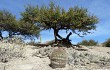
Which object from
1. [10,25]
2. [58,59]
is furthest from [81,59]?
[10,25]

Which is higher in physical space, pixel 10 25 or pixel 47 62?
pixel 10 25

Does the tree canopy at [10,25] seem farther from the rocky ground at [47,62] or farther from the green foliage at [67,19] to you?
the rocky ground at [47,62]

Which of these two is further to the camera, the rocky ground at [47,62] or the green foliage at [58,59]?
the rocky ground at [47,62]

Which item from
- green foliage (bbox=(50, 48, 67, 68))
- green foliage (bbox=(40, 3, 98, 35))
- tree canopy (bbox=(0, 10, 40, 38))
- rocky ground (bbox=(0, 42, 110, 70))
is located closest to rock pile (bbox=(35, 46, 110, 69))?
rocky ground (bbox=(0, 42, 110, 70))

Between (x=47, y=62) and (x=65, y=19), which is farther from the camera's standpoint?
(x=65, y=19)

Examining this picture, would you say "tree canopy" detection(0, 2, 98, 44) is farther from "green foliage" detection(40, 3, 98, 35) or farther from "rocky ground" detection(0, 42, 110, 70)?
"rocky ground" detection(0, 42, 110, 70)

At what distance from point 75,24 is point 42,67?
1229 cm

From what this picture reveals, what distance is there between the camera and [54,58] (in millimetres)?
14148

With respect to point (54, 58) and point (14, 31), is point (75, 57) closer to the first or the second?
point (54, 58)

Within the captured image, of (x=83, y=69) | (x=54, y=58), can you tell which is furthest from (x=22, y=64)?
(x=83, y=69)

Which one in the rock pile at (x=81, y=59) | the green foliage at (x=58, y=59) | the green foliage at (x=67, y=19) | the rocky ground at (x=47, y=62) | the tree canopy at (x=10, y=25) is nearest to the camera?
the green foliage at (x=58, y=59)

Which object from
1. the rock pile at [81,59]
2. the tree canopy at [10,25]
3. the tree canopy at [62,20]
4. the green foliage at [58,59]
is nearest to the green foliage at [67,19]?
the tree canopy at [62,20]

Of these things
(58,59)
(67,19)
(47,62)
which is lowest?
(47,62)

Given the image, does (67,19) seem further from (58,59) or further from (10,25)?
(10,25)
